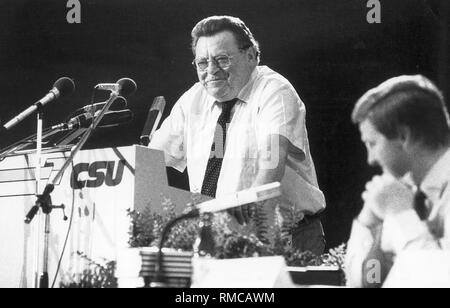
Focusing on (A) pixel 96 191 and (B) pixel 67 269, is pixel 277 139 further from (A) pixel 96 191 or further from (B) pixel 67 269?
(B) pixel 67 269

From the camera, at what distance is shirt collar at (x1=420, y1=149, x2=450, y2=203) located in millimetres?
3361

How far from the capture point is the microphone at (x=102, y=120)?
3.53 m

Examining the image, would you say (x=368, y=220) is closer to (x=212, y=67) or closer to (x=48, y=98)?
(x=212, y=67)

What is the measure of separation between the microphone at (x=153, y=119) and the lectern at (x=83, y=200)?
612mm

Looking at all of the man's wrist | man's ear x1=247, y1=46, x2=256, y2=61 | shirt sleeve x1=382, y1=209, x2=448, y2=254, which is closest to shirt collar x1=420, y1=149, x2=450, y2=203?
shirt sleeve x1=382, y1=209, x2=448, y2=254

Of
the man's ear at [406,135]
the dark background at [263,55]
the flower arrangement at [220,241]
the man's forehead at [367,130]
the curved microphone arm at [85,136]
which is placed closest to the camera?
the flower arrangement at [220,241]

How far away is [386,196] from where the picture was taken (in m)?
3.51

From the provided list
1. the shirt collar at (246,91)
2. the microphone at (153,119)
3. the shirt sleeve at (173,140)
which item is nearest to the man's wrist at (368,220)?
the shirt collar at (246,91)

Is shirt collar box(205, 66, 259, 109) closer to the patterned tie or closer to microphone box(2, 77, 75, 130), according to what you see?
the patterned tie

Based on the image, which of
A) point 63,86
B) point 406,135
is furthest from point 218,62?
point 406,135

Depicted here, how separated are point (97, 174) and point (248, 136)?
858 millimetres

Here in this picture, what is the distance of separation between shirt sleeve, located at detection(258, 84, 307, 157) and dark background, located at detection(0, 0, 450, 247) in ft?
0.38

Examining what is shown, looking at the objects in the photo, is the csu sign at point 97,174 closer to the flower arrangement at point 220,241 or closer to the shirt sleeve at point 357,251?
the flower arrangement at point 220,241
